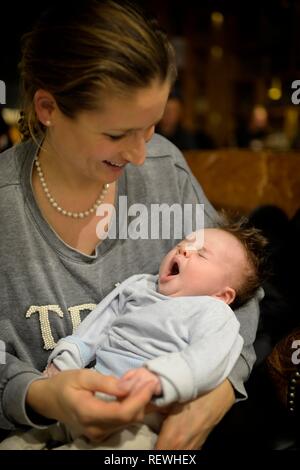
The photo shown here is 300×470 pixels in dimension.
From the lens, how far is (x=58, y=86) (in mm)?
1166

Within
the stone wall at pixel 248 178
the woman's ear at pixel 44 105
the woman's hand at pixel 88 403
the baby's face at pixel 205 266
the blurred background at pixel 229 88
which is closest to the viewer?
the woman's hand at pixel 88 403

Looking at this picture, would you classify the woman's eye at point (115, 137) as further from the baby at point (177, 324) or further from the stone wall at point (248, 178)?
the stone wall at point (248, 178)

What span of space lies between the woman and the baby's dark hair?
1.8 inches

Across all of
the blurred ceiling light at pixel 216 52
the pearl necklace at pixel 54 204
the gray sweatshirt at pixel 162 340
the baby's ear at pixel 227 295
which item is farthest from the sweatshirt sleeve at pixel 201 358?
the blurred ceiling light at pixel 216 52

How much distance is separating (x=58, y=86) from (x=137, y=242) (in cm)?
49

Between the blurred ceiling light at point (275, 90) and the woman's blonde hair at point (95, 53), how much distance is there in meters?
6.80

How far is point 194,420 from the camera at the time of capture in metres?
1.12

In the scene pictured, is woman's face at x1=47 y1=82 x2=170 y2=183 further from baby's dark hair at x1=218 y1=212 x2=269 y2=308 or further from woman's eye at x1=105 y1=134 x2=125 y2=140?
baby's dark hair at x1=218 y1=212 x2=269 y2=308

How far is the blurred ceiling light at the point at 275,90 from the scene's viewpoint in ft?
25.0

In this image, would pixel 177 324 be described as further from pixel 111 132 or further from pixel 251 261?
pixel 111 132

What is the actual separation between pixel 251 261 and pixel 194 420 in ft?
1.49

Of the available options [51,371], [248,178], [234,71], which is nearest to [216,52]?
[234,71]

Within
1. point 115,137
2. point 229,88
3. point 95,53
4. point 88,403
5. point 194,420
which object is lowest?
point 194,420

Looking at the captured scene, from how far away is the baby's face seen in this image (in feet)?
4.37
